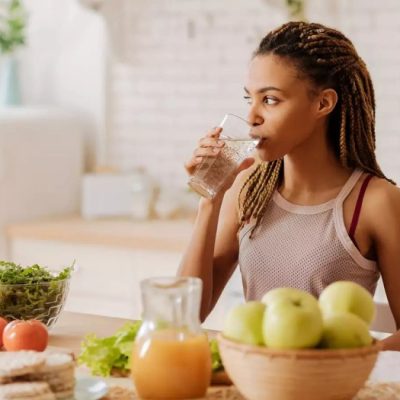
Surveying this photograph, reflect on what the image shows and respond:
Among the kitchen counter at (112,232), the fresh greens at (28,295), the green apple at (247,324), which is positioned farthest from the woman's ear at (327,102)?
the kitchen counter at (112,232)

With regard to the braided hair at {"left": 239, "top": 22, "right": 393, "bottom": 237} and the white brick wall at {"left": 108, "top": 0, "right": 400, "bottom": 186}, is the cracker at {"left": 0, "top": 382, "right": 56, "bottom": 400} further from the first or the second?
the white brick wall at {"left": 108, "top": 0, "right": 400, "bottom": 186}

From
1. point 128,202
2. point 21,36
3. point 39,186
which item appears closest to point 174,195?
point 128,202

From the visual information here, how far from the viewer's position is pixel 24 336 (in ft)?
6.73

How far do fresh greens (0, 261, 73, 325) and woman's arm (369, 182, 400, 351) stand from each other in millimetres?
735

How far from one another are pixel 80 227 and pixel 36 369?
2.68 metres

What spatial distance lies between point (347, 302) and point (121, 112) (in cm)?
325

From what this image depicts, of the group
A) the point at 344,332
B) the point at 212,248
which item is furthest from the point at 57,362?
the point at 212,248

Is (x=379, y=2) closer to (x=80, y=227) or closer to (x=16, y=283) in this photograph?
(x=80, y=227)

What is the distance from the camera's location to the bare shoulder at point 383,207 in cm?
250

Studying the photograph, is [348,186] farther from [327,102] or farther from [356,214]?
[327,102]

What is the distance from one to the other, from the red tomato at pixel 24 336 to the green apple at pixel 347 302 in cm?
63

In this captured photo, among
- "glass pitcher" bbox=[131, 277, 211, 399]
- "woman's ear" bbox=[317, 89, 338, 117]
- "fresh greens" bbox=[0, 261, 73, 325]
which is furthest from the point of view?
"woman's ear" bbox=[317, 89, 338, 117]

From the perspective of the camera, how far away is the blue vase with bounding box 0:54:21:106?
16.0 ft

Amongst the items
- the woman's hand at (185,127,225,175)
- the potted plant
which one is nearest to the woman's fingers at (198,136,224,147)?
the woman's hand at (185,127,225,175)
